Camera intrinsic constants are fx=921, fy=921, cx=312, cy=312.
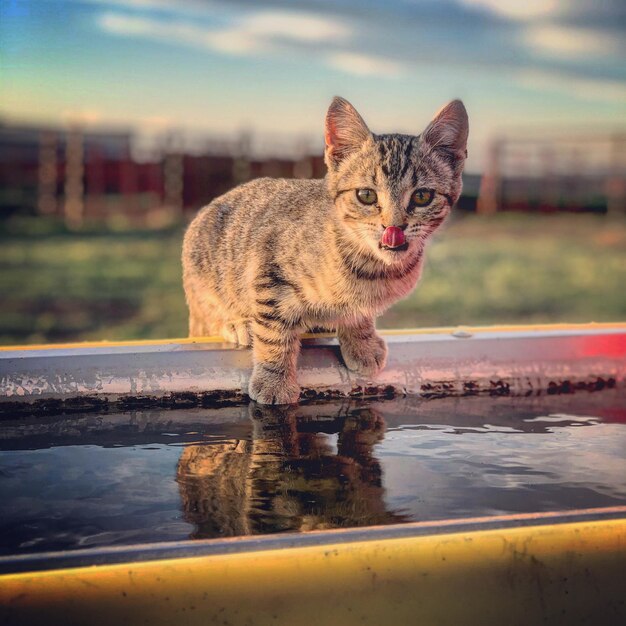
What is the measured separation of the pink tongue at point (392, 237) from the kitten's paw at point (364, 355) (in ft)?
1.18

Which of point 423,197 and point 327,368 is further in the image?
point 327,368

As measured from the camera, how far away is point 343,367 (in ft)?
7.16

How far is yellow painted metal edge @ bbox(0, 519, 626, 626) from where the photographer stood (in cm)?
102

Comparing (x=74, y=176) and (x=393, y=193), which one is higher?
(x=74, y=176)

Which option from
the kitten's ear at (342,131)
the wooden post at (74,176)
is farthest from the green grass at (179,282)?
the kitten's ear at (342,131)

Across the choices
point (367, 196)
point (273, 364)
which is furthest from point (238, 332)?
point (367, 196)

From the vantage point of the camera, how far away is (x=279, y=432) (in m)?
1.82

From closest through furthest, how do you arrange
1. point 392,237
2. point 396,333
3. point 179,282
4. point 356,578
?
1. point 356,578
2. point 392,237
3. point 396,333
4. point 179,282

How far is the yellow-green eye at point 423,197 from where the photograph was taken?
1918mm

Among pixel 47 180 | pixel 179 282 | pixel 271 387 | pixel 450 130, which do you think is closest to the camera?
pixel 450 130

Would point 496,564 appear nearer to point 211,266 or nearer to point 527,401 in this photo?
point 527,401

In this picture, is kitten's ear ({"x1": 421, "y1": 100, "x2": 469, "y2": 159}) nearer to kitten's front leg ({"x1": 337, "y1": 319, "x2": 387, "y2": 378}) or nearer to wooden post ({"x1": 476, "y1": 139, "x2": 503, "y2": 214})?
kitten's front leg ({"x1": 337, "y1": 319, "x2": 387, "y2": 378})

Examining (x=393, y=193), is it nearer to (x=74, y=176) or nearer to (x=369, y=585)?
(x=369, y=585)

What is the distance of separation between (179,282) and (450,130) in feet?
13.0
